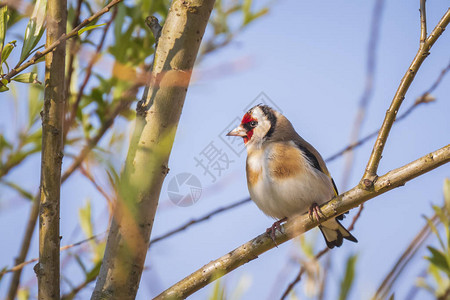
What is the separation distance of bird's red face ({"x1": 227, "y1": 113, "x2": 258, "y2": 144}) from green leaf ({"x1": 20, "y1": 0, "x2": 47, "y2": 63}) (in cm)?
220

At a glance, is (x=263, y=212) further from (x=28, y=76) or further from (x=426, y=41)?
(x=28, y=76)

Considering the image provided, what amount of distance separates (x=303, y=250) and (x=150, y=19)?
3.98 ft

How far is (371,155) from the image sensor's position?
211 centimetres

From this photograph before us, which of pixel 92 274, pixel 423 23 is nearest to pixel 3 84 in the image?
pixel 92 274

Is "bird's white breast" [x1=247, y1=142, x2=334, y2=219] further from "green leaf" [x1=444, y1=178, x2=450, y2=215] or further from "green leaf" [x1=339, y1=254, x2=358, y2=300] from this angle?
"green leaf" [x1=339, y1=254, x2=358, y2=300]

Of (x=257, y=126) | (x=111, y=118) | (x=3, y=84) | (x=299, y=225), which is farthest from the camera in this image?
(x=257, y=126)

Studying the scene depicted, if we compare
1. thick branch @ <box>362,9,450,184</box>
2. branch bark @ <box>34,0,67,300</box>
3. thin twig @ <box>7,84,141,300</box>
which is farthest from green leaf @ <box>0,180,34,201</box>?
thick branch @ <box>362,9,450,184</box>

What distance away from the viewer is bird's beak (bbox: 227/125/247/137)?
4.03 meters

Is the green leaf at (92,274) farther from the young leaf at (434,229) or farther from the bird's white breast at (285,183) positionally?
the young leaf at (434,229)

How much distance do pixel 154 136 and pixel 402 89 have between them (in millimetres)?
954

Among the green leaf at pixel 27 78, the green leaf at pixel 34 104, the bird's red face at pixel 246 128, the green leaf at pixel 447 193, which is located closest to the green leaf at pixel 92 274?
the green leaf at pixel 34 104

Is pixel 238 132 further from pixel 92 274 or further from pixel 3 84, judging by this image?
pixel 3 84

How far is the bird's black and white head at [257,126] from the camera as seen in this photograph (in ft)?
12.8

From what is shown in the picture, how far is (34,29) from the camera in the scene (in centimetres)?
194
